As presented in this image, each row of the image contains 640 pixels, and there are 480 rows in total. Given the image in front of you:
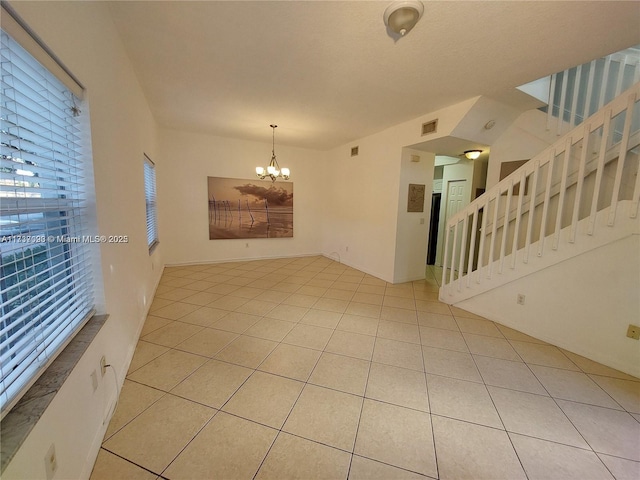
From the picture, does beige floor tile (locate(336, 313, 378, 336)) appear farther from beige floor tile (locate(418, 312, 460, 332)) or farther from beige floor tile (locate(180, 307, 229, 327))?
beige floor tile (locate(180, 307, 229, 327))

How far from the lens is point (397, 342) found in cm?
249

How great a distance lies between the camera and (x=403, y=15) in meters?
1.68

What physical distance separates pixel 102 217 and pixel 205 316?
1727mm

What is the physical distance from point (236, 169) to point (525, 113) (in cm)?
507

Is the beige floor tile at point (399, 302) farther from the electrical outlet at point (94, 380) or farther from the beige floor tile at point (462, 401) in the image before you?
the electrical outlet at point (94, 380)

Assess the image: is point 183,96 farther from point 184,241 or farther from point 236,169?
point 184,241

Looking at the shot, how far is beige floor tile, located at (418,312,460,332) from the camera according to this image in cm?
284

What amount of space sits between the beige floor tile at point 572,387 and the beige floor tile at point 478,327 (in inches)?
22.3

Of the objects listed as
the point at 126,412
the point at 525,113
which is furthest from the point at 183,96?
the point at 525,113

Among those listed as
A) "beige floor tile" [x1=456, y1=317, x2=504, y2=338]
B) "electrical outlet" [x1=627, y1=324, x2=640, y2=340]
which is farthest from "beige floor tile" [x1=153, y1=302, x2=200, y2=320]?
"electrical outlet" [x1=627, y1=324, x2=640, y2=340]

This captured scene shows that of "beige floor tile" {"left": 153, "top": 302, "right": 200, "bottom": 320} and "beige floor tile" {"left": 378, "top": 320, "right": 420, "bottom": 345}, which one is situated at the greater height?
"beige floor tile" {"left": 153, "top": 302, "right": 200, "bottom": 320}

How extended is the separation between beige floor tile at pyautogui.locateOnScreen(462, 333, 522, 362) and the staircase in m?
0.73

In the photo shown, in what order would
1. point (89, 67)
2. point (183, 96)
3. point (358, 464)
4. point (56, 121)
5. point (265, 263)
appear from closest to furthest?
point (56, 121) → point (358, 464) → point (89, 67) → point (183, 96) → point (265, 263)

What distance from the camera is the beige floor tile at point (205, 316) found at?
2.77 m
